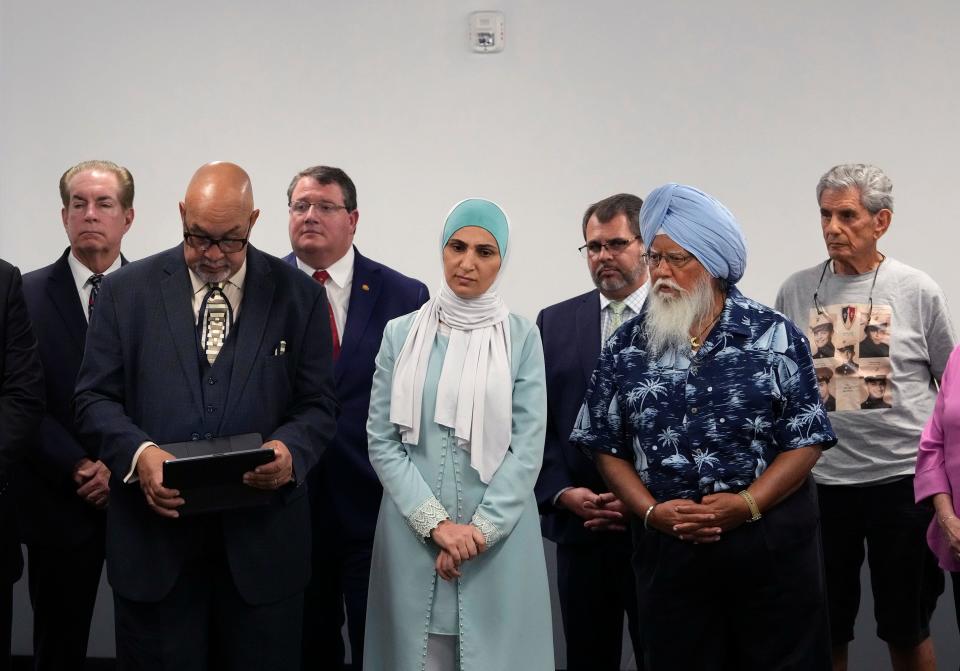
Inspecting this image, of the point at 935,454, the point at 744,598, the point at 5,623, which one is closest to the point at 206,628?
the point at 5,623

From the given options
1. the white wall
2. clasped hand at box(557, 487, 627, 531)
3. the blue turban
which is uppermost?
the white wall

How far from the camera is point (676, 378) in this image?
264 centimetres

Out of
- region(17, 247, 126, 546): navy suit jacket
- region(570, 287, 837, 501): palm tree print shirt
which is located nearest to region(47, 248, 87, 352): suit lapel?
region(17, 247, 126, 546): navy suit jacket

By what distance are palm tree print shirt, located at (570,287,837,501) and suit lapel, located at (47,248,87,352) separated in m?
1.72

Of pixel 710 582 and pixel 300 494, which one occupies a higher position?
pixel 300 494

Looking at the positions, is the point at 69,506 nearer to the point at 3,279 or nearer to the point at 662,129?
the point at 3,279

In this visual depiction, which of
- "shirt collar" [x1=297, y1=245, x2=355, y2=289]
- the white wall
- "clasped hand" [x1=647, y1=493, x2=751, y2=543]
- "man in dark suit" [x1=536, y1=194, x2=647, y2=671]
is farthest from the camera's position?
the white wall

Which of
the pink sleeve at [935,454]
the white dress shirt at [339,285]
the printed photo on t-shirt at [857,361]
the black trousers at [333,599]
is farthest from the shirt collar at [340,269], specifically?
the pink sleeve at [935,454]

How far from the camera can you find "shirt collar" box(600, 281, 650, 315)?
3383 mm

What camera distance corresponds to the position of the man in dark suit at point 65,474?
3.22 m

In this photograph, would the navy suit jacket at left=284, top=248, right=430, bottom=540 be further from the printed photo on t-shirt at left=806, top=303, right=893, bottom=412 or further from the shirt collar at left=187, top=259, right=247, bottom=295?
the printed photo on t-shirt at left=806, top=303, right=893, bottom=412

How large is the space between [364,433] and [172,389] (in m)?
0.89

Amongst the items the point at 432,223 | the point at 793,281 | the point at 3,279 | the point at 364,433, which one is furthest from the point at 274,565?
the point at 432,223

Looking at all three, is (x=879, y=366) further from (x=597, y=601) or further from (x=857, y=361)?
(x=597, y=601)
